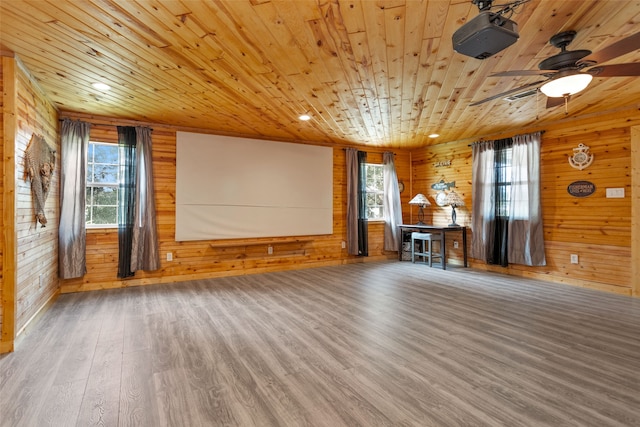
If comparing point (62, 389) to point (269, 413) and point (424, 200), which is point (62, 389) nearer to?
point (269, 413)

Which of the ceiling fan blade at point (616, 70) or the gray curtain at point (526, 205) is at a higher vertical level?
the ceiling fan blade at point (616, 70)

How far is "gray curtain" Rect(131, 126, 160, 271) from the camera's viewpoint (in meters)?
4.66

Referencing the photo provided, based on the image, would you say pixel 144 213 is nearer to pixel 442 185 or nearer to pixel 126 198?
pixel 126 198

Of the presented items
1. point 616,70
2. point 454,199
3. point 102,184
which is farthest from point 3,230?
point 454,199

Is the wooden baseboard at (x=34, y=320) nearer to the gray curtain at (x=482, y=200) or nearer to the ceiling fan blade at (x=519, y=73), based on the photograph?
the ceiling fan blade at (x=519, y=73)

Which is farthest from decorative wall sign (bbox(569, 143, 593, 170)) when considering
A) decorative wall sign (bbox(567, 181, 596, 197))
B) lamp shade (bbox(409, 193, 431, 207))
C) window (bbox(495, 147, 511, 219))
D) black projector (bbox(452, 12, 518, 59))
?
black projector (bbox(452, 12, 518, 59))

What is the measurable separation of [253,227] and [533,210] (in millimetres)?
4658

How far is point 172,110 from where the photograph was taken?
422 centimetres

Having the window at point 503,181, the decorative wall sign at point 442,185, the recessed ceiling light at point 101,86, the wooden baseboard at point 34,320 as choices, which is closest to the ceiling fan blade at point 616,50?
the window at point 503,181

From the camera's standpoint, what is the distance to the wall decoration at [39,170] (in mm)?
3004

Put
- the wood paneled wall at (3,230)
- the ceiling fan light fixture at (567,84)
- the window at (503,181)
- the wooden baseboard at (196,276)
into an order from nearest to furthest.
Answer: the ceiling fan light fixture at (567,84)
the wood paneled wall at (3,230)
the wooden baseboard at (196,276)
the window at (503,181)

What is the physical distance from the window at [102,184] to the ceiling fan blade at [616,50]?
A: 5.48m

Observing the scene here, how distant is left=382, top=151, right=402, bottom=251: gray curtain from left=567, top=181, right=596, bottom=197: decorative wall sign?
9.84 feet

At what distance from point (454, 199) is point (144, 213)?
216 inches
